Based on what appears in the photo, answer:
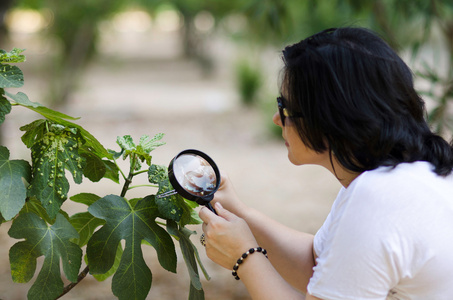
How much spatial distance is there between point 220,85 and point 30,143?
14149mm

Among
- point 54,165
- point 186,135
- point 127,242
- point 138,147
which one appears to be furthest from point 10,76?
point 186,135

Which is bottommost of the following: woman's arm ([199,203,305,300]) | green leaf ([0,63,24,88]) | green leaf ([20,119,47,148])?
woman's arm ([199,203,305,300])

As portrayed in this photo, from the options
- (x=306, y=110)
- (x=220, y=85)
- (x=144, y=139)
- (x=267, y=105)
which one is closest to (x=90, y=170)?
(x=144, y=139)

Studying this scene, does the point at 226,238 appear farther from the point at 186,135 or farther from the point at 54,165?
the point at 186,135

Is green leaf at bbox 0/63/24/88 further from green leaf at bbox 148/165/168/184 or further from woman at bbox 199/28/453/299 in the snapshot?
woman at bbox 199/28/453/299

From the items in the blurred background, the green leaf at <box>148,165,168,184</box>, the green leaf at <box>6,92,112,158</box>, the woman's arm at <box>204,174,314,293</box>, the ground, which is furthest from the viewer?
the blurred background

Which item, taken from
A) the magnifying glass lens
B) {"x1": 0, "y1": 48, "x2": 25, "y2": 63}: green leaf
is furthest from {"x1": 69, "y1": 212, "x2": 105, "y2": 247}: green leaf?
{"x1": 0, "y1": 48, "x2": 25, "y2": 63}: green leaf

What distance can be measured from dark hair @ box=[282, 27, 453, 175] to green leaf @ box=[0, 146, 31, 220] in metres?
0.57

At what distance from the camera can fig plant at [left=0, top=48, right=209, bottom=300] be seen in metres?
1.16

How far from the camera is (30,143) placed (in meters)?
1.22

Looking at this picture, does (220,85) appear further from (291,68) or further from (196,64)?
(291,68)

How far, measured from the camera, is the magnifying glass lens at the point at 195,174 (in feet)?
4.14

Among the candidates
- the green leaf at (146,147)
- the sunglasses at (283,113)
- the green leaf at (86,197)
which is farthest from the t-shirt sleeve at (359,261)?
the green leaf at (86,197)

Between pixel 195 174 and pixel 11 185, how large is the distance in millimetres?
402
